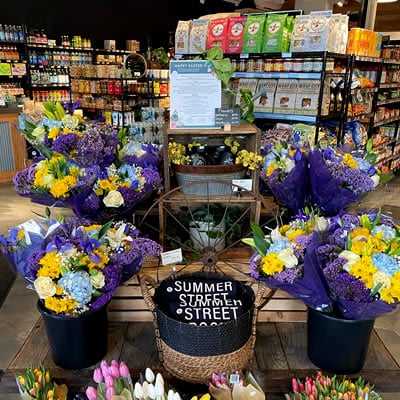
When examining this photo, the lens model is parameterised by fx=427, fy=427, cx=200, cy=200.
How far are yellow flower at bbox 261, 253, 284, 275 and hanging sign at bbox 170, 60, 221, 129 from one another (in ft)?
2.84

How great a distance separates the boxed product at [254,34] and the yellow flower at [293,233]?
9.62ft

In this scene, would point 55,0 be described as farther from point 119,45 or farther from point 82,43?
point 119,45

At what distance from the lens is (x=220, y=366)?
1.21 m

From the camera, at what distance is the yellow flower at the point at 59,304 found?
3.86ft

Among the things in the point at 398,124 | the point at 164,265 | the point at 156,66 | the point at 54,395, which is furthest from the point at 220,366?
the point at 156,66

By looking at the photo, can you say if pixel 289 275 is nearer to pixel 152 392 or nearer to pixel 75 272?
pixel 152 392

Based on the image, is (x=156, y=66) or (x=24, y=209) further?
(x=156, y=66)

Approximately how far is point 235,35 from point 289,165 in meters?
2.68

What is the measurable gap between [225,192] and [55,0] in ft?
25.9

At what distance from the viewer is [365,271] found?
1.11 meters

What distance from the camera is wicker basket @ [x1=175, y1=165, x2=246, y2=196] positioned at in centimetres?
184

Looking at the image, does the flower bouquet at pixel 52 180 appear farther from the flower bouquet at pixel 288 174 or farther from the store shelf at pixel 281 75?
the store shelf at pixel 281 75

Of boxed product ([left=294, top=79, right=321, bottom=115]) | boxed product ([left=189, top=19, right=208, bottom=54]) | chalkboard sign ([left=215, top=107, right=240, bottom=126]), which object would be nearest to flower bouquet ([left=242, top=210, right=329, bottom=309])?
chalkboard sign ([left=215, top=107, right=240, bottom=126])

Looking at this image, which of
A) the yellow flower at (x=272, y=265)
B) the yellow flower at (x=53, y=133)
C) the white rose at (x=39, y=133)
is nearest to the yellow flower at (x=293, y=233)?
the yellow flower at (x=272, y=265)
